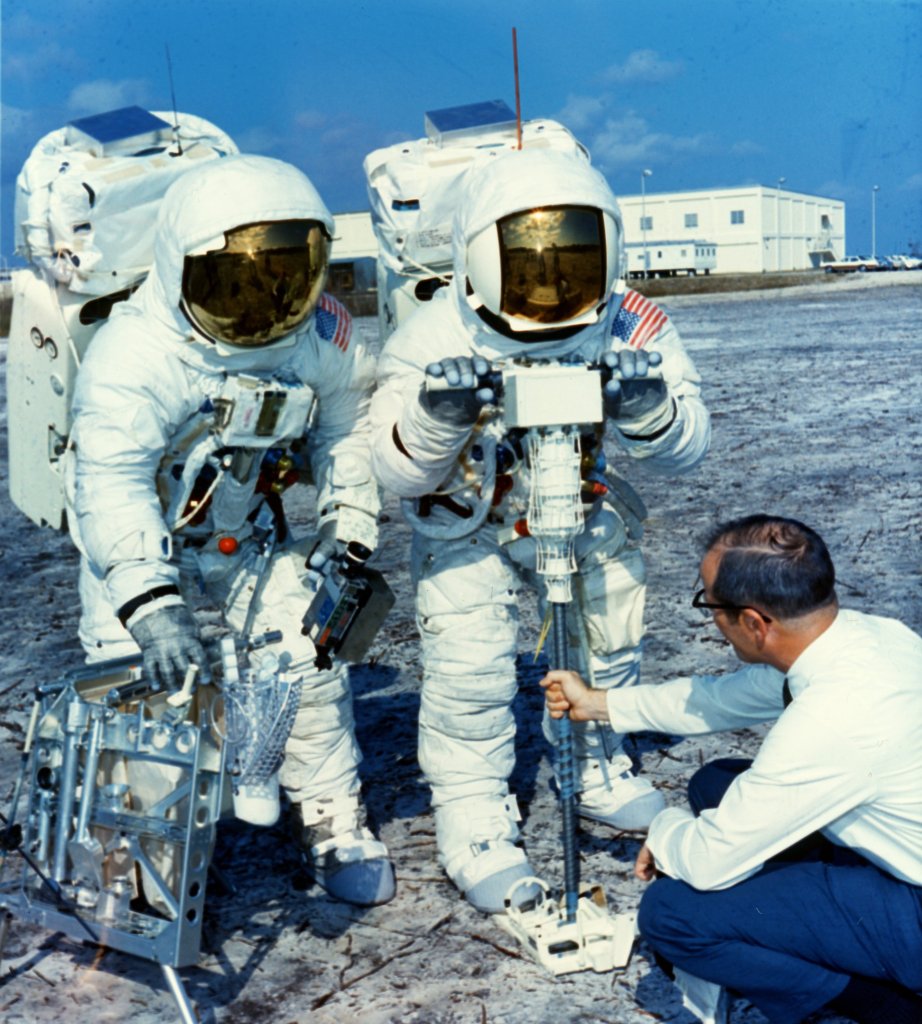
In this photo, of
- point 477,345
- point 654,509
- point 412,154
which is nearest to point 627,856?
point 477,345

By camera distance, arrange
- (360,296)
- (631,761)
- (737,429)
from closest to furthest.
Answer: (631,761)
(737,429)
(360,296)

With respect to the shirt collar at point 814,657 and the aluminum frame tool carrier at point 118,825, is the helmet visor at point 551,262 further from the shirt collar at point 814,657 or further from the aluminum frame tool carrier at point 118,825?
the aluminum frame tool carrier at point 118,825

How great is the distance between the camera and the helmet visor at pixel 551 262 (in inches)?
124

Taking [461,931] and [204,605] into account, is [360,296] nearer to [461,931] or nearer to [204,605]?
[204,605]

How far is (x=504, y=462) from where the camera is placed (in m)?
3.46

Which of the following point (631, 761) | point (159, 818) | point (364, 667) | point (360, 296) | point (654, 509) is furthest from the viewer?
point (360, 296)

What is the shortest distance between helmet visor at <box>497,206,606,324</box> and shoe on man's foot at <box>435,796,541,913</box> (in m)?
1.37

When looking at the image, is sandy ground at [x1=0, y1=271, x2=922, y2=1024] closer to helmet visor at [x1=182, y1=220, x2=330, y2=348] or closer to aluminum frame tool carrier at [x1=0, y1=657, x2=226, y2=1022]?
aluminum frame tool carrier at [x1=0, y1=657, x2=226, y2=1022]

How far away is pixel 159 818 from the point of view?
2637mm

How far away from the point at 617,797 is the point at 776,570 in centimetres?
151

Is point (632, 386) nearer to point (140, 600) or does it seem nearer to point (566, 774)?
point (566, 774)

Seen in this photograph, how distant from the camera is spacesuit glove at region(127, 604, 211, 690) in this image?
9.82ft

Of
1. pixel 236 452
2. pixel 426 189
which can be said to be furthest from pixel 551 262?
pixel 426 189

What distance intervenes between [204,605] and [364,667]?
4.49ft
